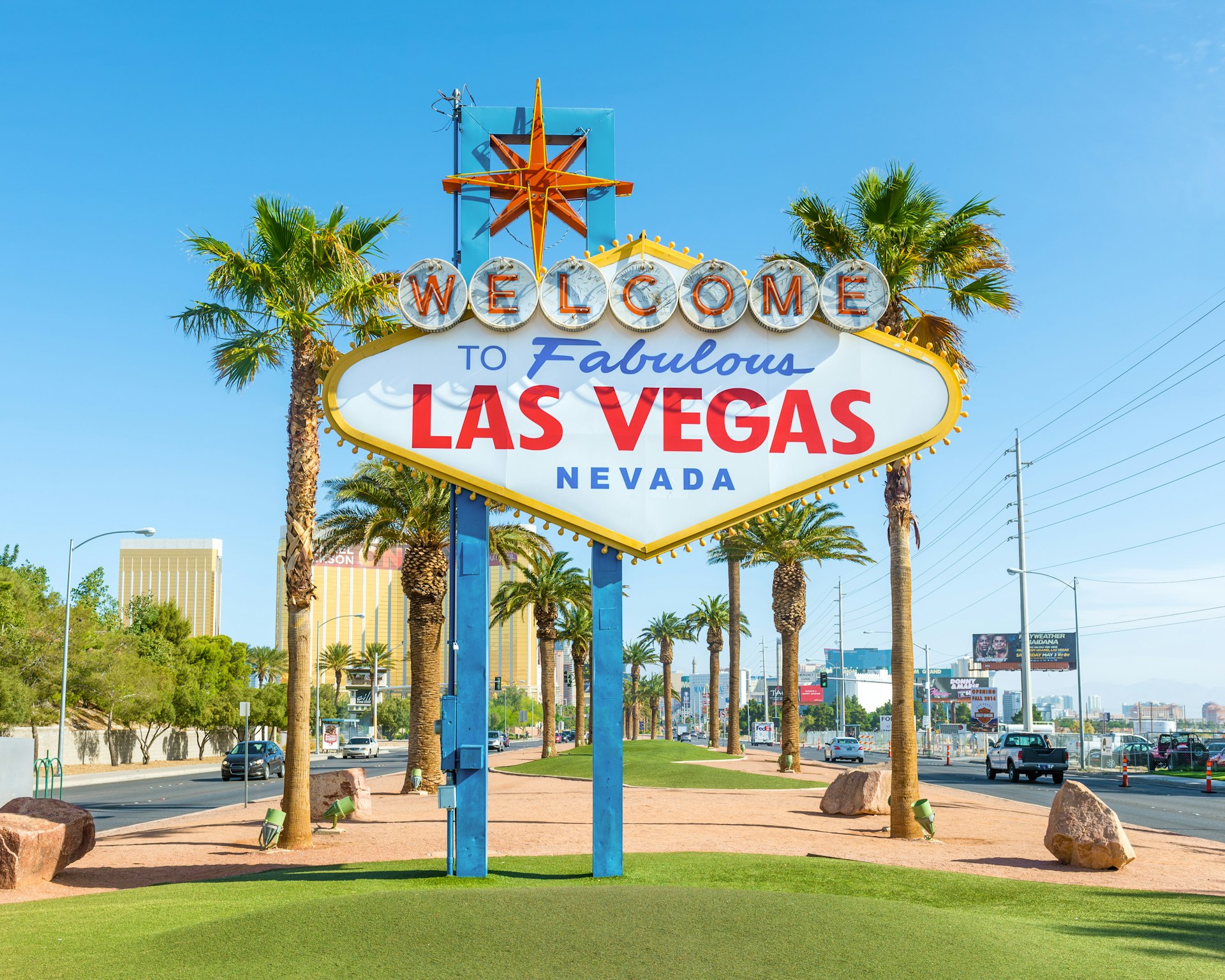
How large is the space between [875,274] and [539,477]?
535 centimetres

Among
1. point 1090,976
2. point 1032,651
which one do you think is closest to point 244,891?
point 1090,976

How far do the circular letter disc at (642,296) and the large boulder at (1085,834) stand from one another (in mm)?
9393

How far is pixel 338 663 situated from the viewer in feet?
369

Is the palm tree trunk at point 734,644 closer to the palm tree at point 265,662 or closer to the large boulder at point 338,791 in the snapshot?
the large boulder at point 338,791

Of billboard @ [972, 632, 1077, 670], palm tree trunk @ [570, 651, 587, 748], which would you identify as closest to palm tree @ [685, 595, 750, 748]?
palm tree trunk @ [570, 651, 587, 748]

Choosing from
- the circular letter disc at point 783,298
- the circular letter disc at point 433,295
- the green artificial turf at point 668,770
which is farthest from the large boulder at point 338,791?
the circular letter disc at point 783,298

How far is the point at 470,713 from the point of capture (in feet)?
44.9

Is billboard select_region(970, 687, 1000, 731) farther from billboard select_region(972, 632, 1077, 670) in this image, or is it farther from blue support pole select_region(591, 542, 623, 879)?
blue support pole select_region(591, 542, 623, 879)

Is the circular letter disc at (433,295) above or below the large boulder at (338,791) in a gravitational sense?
above

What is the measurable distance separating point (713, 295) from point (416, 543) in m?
19.7

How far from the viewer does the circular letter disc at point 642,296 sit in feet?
46.9

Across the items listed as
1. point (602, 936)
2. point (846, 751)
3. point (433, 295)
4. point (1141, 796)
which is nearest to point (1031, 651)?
point (846, 751)

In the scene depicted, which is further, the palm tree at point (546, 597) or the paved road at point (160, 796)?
the palm tree at point (546, 597)

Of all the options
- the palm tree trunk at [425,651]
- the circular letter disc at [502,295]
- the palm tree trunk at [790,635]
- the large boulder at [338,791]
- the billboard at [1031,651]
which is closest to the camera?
the circular letter disc at [502,295]
